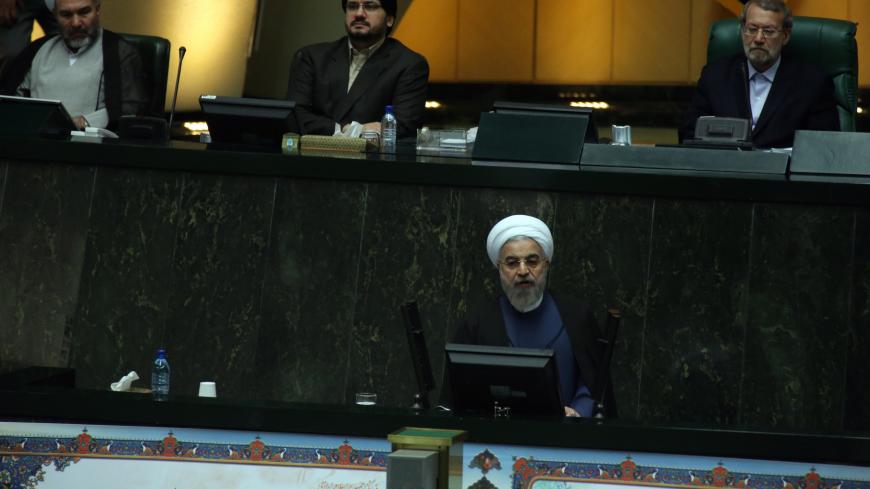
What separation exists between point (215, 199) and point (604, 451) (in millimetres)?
2132

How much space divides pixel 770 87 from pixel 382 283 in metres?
2.11

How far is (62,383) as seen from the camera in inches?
178

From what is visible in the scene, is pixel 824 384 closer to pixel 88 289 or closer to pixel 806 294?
pixel 806 294

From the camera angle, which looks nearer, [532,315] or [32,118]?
[532,315]

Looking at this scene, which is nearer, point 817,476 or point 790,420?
point 817,476

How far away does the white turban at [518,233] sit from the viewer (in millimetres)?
4832

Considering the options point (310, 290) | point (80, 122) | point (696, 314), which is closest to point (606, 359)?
point (696, 314)

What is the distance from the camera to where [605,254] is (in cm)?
511

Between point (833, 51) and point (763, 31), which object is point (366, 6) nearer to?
point (763, 31)

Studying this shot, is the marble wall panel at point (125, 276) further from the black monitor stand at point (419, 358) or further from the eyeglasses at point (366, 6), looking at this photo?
the eyeglasses at point (366, 6)

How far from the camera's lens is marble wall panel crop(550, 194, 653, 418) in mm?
5086

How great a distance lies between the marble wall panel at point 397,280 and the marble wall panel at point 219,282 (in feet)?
1.22

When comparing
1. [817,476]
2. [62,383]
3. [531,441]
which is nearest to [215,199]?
[62,383]

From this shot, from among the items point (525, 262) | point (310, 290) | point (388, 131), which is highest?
point (388, 131)
